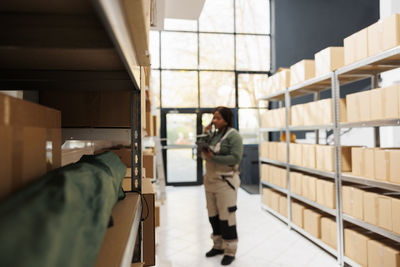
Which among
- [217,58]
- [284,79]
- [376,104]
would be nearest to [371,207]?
[376,104]

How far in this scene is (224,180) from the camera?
8.33ft

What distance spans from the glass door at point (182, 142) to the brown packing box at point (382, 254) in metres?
4.71

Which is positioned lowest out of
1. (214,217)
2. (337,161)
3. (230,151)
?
(214,217)

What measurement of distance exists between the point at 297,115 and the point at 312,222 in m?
1.39

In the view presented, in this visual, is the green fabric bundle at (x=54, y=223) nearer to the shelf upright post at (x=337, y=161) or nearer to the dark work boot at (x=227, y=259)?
the dark work boot at (x=227, y=259)

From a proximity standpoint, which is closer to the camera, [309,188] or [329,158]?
[329,158]

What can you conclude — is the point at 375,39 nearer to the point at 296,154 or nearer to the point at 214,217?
the point at 296,154

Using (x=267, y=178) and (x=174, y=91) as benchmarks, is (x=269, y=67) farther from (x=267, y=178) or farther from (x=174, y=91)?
(x=267, y=178)

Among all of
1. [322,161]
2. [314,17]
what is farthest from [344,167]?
[314,17]

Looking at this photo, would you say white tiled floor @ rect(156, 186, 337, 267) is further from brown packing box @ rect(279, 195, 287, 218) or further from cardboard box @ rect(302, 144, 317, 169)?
cardboard box @ rect(302, 144, 317, 169)

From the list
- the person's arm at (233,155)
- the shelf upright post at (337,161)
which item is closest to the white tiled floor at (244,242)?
the shelf upright post at (337,161)

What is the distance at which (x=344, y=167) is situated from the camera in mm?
2707

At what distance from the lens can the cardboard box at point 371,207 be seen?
2.21 m

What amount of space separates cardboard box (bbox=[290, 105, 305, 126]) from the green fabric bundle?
3350 mm
